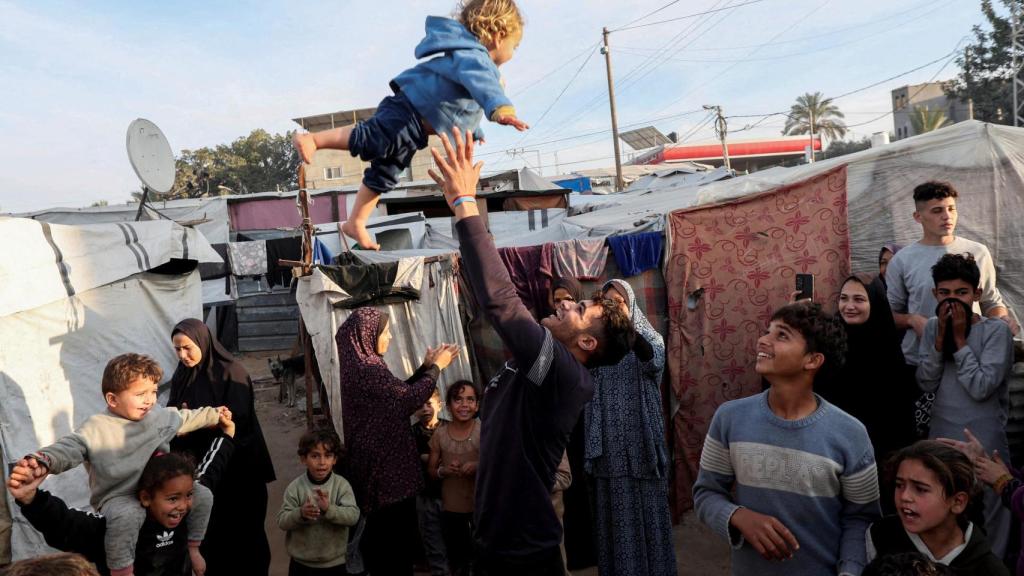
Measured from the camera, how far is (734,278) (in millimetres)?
4609

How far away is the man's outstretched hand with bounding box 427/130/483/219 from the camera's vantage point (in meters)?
1.57

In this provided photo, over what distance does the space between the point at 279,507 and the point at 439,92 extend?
4.55m

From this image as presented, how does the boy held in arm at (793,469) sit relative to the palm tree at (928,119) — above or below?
below

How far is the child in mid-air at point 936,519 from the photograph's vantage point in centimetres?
184

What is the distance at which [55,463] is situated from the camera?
89.4 inches

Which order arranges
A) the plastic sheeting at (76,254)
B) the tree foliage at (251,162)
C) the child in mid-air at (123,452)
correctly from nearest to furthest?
the child in mid-air at (123,452)
the plastic sheeting at (76,254)
the tree foliage at (251,162)

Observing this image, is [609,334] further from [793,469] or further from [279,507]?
[279,507]

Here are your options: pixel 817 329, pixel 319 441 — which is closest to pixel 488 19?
pixel 817 329

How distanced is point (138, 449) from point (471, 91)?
205cm

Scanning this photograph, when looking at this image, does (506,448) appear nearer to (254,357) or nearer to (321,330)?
(321,330)

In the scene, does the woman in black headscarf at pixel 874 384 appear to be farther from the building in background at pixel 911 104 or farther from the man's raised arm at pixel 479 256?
the building in background at pixel 911 104

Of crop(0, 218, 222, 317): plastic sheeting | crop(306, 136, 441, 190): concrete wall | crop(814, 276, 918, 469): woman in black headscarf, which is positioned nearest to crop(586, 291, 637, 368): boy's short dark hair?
crop(814, 276, 918, 469): woman in black headscarf

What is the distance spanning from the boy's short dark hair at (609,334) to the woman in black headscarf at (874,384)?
1.64 meters

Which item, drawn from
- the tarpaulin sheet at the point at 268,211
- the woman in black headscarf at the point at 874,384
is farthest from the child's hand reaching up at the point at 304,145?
the tarpaulin sheet at the point at 268,211
